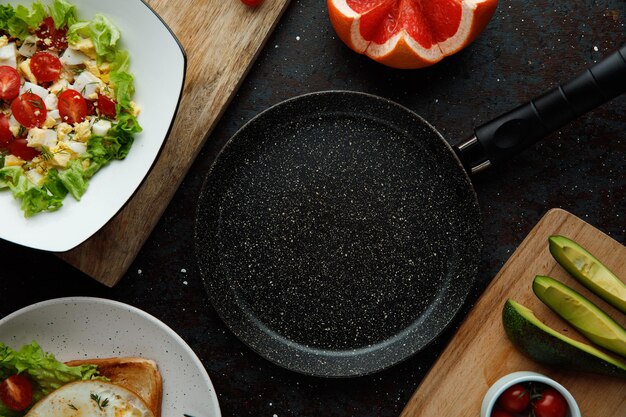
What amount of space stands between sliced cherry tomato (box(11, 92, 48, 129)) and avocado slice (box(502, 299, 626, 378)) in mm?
1327

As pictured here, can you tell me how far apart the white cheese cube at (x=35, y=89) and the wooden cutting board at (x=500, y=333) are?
1278 millimetres

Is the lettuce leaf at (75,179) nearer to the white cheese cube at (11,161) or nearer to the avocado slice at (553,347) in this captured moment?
the white cheese cube at (11,161)

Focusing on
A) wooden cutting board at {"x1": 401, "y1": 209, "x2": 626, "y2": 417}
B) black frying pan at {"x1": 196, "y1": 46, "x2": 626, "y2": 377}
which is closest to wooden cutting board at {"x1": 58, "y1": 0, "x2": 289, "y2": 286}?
black frying pan at {"x1": 196, "y1": 46, "x2": 626, "y2": 377}

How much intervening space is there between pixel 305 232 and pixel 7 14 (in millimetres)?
979

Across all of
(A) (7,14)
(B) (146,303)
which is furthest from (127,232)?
(A) (7,14)

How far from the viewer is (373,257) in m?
1.87

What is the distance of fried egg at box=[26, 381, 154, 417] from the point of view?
5.70 ft

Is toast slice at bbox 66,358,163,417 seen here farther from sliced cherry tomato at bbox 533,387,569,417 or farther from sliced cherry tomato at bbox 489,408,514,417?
sliced cherry tomato at bbox 533,387,569,417

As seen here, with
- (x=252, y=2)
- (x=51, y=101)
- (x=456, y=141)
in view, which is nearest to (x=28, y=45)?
(x=51, y=101)

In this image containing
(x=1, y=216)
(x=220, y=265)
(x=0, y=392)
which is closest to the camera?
(x=1, y=216)

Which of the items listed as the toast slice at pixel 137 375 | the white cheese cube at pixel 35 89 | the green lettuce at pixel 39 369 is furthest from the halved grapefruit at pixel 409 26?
the green lettuce at pixel 39 369

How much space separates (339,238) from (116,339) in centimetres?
69

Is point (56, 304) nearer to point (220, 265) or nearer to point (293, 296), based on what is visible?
point (220, 265)

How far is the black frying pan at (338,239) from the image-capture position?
1.86 meters
